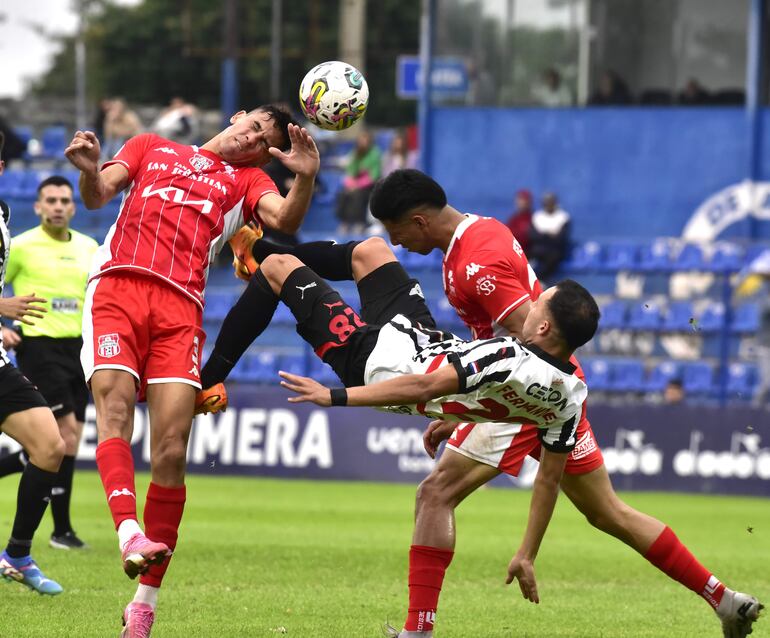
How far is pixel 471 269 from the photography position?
25.0 ft

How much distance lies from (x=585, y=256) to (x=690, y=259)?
5.62ft

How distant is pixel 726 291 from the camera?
64.6ft

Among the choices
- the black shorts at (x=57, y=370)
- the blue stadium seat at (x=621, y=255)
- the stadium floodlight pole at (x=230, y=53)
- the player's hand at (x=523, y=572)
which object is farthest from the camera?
the stadium floodlight pole at (x=230, y=53)

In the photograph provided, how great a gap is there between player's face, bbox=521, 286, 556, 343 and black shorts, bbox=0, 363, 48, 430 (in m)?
3.13

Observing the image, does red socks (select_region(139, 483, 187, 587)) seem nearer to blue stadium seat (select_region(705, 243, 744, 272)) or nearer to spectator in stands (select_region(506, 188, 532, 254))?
spectator in stands (select_region(506, 188, 532, 254))

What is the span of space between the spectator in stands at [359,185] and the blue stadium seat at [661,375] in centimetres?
544

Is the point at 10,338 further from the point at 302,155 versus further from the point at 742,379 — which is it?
the point at 742,379

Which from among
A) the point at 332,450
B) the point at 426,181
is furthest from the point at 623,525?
the point at 332,450

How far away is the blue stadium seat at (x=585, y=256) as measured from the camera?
70.8 ft

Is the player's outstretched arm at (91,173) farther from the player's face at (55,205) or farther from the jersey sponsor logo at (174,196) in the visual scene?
the player's face at (55,205)

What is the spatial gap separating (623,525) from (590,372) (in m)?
12.2

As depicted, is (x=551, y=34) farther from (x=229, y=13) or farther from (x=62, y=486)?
(x=62, y=486)

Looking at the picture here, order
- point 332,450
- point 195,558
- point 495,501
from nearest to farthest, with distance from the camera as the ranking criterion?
point 195,558 → point 495,501 → point 332,450

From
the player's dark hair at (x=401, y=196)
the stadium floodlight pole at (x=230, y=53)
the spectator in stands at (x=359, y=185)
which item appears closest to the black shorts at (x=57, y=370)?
the player's dark hair at (x=401, y=196)
